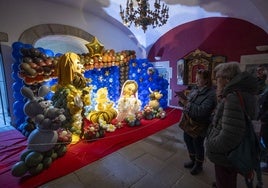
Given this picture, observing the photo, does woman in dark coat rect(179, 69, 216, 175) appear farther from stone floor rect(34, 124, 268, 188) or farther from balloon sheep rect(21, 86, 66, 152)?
balloon sheep rect(21, 86, 66, 152)

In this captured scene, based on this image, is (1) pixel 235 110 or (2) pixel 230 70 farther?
(2) pixel 230 70

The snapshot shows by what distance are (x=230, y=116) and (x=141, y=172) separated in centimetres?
155

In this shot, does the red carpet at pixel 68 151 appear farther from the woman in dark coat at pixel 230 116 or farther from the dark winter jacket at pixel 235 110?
the dark winter jacket at pixel 235 110

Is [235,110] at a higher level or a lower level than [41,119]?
higher

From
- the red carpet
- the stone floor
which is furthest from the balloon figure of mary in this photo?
the stone floor

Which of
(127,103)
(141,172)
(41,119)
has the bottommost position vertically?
(141,172)

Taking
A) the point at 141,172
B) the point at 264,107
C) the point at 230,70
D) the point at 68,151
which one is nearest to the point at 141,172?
the point at 141,172

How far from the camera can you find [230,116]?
114 cm

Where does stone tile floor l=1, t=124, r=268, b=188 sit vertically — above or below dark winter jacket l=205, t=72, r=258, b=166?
below

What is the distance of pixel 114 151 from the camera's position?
9.11 ft

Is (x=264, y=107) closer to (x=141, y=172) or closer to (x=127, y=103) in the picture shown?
(x=141, y=172)

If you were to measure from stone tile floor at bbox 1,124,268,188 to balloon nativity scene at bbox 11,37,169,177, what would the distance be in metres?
0.62

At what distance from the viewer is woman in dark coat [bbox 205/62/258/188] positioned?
1129 millimetres

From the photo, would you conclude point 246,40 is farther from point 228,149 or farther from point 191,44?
point 228,149
